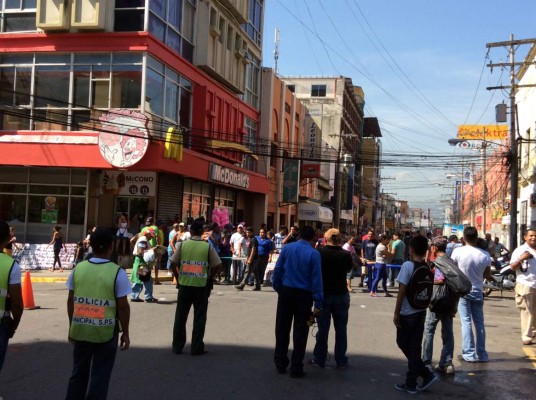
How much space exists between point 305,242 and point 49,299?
8585 millimetres

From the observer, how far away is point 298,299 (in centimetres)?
692

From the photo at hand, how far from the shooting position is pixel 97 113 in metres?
20.9

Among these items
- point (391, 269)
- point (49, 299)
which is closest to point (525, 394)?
point (49, 299)

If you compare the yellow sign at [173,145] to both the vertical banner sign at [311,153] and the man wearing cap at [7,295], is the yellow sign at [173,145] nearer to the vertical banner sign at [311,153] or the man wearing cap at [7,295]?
the man wearing cap at [7,295]

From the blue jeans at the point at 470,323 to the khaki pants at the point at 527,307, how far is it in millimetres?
1637

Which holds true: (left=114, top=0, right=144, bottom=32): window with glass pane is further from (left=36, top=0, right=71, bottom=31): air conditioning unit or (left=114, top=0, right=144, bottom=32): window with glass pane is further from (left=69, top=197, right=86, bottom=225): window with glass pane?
(left=69, top=197, right=86, bottom=225): window with glass pane

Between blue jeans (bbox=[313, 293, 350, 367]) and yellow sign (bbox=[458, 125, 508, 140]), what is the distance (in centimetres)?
6274

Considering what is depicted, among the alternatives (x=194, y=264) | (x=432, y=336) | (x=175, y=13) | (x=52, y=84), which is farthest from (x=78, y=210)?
(x=432, y=336)

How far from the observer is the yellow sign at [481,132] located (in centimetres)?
6562

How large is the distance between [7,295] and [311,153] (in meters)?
40.2

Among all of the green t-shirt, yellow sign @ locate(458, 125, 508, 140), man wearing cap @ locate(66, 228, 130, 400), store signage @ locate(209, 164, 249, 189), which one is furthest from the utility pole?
yellow sign @ locate(458, 125, 508, 140)

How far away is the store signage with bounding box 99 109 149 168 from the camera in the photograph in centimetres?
1973

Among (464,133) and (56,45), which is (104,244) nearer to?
(56,45)

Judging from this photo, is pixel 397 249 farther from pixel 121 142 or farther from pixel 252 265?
pixel 121 142
